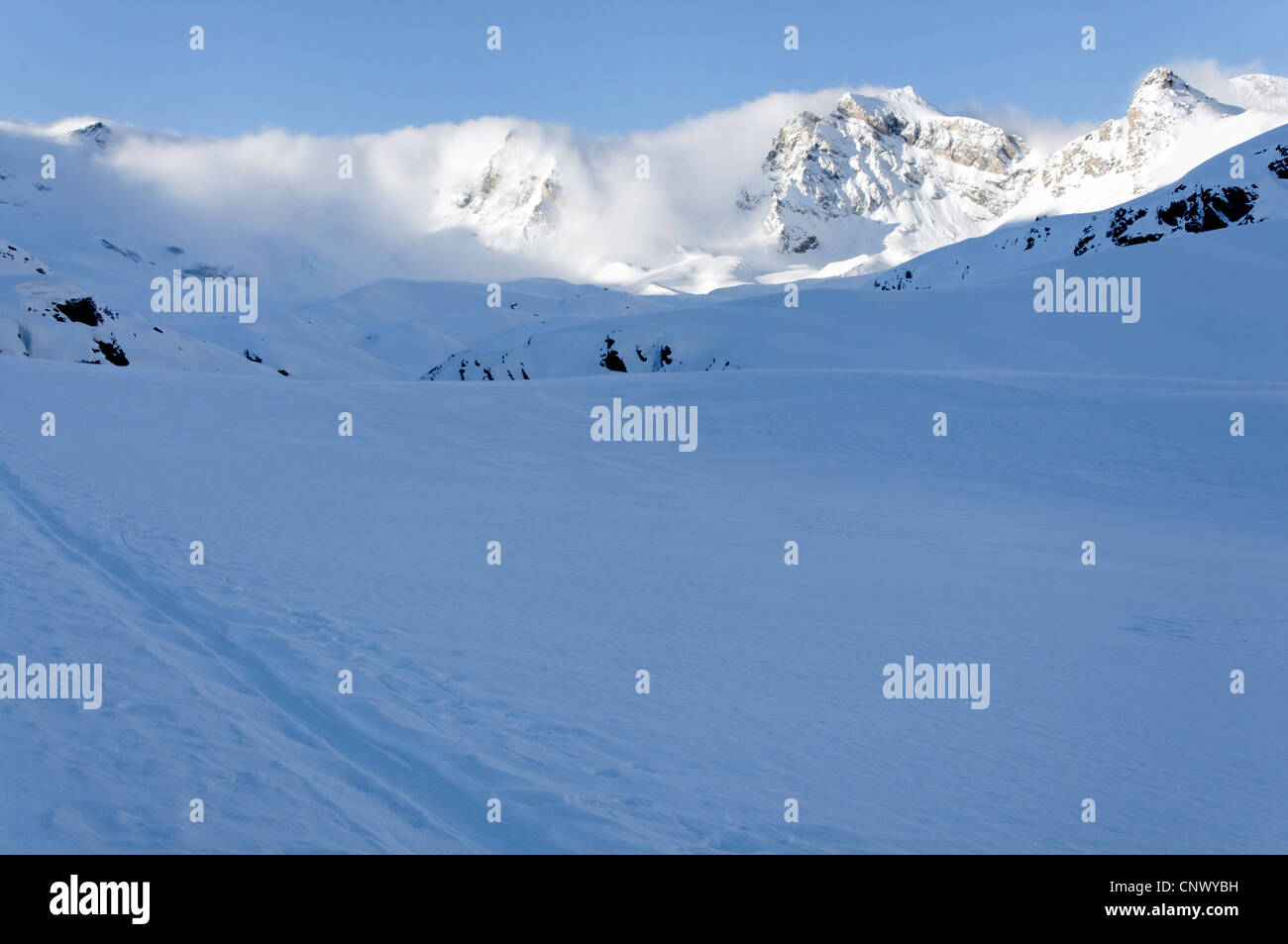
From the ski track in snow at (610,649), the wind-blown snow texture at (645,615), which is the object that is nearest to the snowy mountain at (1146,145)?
the wind-blown snow texture at (645,615)

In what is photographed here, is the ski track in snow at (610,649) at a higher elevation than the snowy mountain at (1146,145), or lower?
lower

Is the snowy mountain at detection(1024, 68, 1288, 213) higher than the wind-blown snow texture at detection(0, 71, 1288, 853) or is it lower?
higher

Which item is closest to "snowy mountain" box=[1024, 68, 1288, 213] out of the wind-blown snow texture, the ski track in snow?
the wind-blown snow texture

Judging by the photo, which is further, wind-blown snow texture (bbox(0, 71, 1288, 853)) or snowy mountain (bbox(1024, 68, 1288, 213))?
snowy mountain (bbox(1024, 68, 1288, 213))

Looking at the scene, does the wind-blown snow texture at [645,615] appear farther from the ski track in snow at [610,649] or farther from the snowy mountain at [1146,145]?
the snowy mountain at [1146,145]

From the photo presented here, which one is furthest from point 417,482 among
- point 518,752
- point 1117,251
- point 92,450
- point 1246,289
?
point 1117,251

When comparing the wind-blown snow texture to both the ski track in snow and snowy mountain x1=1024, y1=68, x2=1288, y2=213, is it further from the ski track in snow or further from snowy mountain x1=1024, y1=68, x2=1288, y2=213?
snowy mountain x1=1024, y1=68, x2=1288, y2=213

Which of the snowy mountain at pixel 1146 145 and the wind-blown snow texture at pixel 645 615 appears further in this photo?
the snowy mountain at pixel 1146 145

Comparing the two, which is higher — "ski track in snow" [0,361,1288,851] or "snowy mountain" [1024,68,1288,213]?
"snowy mountain" [1024,68,1288,213]
